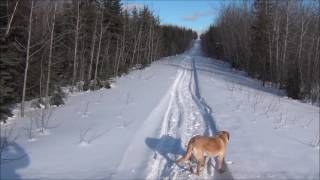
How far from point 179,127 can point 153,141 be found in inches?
81.7

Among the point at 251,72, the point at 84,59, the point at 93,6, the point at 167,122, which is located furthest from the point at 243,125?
the point at 251,72

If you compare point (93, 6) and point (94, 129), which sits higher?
point (93, 6)

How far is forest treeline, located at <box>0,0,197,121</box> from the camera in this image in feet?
53.5

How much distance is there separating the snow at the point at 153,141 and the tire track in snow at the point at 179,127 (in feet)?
0.06

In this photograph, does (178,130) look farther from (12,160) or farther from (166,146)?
(12,160)

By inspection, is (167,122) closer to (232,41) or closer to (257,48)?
(257,48)

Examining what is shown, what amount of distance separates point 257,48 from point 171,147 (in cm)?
3313

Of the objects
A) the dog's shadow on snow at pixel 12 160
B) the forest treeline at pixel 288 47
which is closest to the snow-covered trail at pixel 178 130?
the dog's shadow on snow at pixel 12 160

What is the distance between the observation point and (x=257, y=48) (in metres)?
42.3

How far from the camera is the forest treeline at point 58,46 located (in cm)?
1630

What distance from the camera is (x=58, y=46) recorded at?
21.7 metres

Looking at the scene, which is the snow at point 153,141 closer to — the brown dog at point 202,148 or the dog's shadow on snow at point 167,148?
the dog's shadow on snow at point 167,148

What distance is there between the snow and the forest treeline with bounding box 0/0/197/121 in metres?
1.90

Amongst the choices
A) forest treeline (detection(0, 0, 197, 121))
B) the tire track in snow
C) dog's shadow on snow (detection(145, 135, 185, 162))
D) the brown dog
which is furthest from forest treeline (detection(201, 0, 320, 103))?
the brown dog
